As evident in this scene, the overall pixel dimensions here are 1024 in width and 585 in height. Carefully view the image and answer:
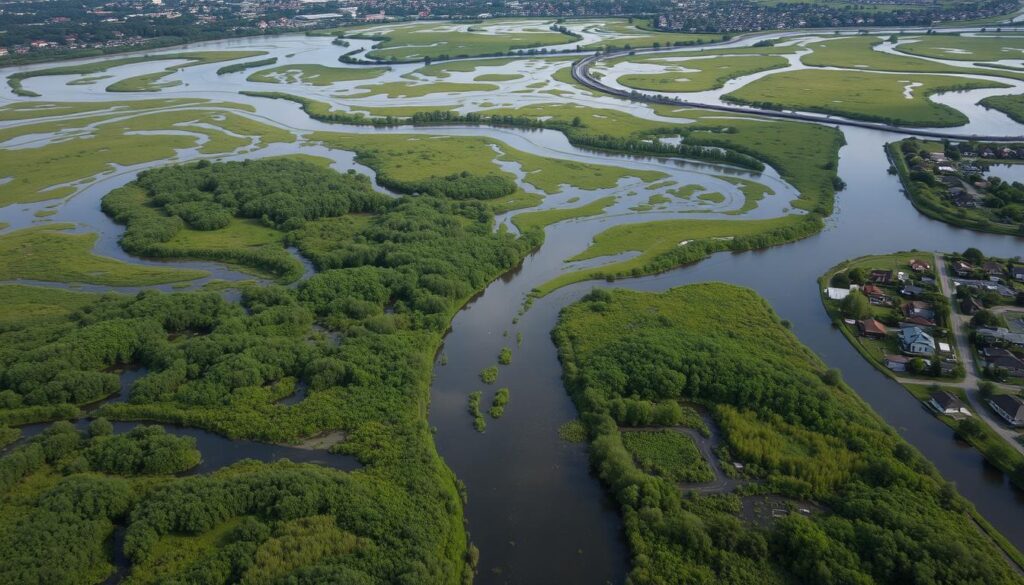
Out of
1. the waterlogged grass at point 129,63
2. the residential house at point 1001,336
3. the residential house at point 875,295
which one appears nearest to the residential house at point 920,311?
the residential house at point 875,295

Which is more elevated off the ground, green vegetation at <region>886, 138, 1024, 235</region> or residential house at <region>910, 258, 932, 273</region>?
green vegetation at <region>886, 138, 1024, 235</region>

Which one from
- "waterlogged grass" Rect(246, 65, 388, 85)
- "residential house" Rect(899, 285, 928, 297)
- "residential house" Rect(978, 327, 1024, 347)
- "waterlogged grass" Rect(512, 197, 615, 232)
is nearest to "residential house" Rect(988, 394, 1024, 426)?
"residential house" Rect(978, 327, 1024, 347)

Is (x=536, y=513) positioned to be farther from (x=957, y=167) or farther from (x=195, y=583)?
(x=957, y=167)

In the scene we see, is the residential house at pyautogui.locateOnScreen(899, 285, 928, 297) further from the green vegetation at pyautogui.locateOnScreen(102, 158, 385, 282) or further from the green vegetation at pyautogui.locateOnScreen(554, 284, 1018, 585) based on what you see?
the green vegetation at pyautogui.locateOnScreen(102, 158, 385, 282)

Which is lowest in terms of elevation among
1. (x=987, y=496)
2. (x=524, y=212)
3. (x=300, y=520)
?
(x=987, y=496)

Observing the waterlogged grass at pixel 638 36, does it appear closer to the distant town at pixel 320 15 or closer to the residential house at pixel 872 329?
the distant town at pixel 320 15

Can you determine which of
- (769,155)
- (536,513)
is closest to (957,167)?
(769,155)
